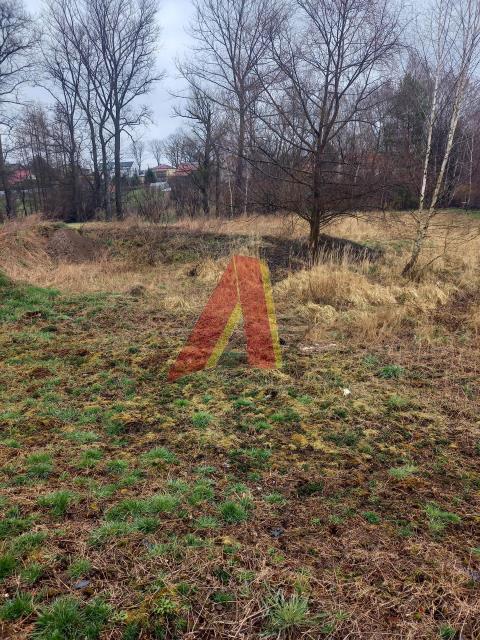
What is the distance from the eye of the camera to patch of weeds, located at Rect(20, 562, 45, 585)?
2.33 m

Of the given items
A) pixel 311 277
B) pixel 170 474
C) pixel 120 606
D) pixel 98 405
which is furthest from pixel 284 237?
pixel 120 606

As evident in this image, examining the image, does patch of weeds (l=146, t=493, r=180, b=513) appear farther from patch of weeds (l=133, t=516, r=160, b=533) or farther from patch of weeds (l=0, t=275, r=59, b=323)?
patch of weeds (l=0, t=275, r=59, b=323)

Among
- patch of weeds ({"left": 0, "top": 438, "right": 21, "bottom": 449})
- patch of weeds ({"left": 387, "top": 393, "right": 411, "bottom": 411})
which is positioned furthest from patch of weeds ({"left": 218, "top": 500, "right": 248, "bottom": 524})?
patch of weeds ({"left": 387, "top": 393, "right": 411, "bottom": 411})

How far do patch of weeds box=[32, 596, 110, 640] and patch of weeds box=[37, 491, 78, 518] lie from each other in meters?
0.75

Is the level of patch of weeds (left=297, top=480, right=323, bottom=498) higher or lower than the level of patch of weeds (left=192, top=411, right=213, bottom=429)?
lower

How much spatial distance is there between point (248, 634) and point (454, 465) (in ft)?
7.58

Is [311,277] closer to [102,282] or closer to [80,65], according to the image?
[102,282]

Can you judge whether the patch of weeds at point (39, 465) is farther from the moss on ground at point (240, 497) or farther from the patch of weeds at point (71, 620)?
the patch of weeds at point (71, 620)

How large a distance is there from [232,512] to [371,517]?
3.11 ft

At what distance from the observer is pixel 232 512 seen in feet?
9.79

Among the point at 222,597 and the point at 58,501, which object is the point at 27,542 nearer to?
the point at 58,501

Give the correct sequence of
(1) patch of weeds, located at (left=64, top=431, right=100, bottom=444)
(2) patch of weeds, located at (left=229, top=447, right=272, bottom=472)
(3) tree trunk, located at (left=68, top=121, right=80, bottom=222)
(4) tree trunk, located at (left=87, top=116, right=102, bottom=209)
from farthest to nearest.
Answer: (3) tree trunk, located at (left=68, top=121, right=80, bottom=222) < (4) tree trunk, located at (left=87, top=116, right=102, bottom=209) < (1) patch of weeds, located at (left=64, top=431, right=100, bottom=444) < (2) patch of weeds, located at (left=229, top=447, right=272, bottom=472)

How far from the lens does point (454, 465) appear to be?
3.61m

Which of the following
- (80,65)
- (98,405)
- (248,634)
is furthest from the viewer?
(80,65)
